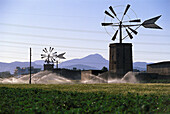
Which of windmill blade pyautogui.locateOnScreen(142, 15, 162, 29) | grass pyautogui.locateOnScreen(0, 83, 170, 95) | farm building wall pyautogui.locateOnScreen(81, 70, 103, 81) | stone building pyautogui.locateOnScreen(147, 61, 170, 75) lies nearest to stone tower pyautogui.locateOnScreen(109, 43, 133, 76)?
windmill blade pyautogui.locateOnScreen(142, 15, 162, 29)

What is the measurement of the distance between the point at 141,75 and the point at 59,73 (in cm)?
3825

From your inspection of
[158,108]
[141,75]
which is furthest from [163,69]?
[158,108]

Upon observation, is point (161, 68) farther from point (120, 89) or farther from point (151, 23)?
point (120, 89)

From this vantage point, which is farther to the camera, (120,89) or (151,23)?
(151,23)

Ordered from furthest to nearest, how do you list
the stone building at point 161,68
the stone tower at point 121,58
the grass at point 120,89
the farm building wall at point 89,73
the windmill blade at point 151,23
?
the farm building wall at point 89,73 → the stone building at point 161,68 → the stone tower at point 121,58 → the windmill blade at point 151,23 → the grass at point 120,89

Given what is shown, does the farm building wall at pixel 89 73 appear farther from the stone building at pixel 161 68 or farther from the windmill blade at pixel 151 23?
the windmill blade at pixel 151 23

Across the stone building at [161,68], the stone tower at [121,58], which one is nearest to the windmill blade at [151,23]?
the stone tower at [121,58]

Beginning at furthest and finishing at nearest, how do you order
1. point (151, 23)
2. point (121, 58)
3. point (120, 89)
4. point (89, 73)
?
1. point (89, 73)
2. point (121, 58)
3. point (151, 23)
4. point (120, 89)

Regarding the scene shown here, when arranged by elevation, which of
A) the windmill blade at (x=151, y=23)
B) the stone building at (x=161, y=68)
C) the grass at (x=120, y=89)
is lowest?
the grass at (x=120, y=89)

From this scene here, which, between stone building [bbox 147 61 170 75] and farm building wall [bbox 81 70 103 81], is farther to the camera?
farm building wall [bbox 81 70 103 81]

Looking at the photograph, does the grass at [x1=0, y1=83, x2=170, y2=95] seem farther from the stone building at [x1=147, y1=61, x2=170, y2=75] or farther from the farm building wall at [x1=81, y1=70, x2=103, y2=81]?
the farm building wall at [x1=81, y1=70, x2=103, y2=81]

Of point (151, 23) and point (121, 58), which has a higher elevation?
point (151, 23)

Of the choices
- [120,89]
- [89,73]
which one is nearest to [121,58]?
[89,73]

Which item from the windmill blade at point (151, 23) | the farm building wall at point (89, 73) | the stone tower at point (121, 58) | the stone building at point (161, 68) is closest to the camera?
the windmill blade at point (151, 23)
